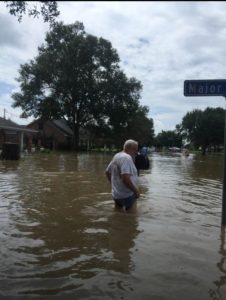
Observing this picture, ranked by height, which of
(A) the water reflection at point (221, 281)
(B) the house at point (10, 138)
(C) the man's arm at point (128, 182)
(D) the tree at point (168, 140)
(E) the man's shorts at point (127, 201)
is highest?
(D) the tree at point (168, 140)

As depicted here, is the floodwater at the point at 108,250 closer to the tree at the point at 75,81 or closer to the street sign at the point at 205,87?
the street sign at the point at 205,87

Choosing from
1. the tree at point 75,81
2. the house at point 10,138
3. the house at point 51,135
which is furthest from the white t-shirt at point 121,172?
the house at point 51,135

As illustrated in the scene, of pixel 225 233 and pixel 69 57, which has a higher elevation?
pixel 69 57

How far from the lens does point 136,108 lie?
7081cm

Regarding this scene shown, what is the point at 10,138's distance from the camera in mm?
54688

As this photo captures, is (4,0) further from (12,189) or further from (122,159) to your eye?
(12,189)

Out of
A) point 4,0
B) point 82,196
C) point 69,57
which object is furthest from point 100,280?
point 69,57

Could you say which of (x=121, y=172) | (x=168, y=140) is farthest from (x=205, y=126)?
(x=121, y=172)

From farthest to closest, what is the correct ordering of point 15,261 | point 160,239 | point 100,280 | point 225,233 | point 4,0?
point 225,233
point 160,239
point 4,0
point 15,261
point 100,280

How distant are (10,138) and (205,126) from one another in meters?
67.6

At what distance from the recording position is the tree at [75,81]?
66250 mm

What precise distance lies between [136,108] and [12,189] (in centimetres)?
5745

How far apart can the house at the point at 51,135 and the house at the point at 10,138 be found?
1063 inches

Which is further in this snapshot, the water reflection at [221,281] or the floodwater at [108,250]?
the floodwater at [108,250]
